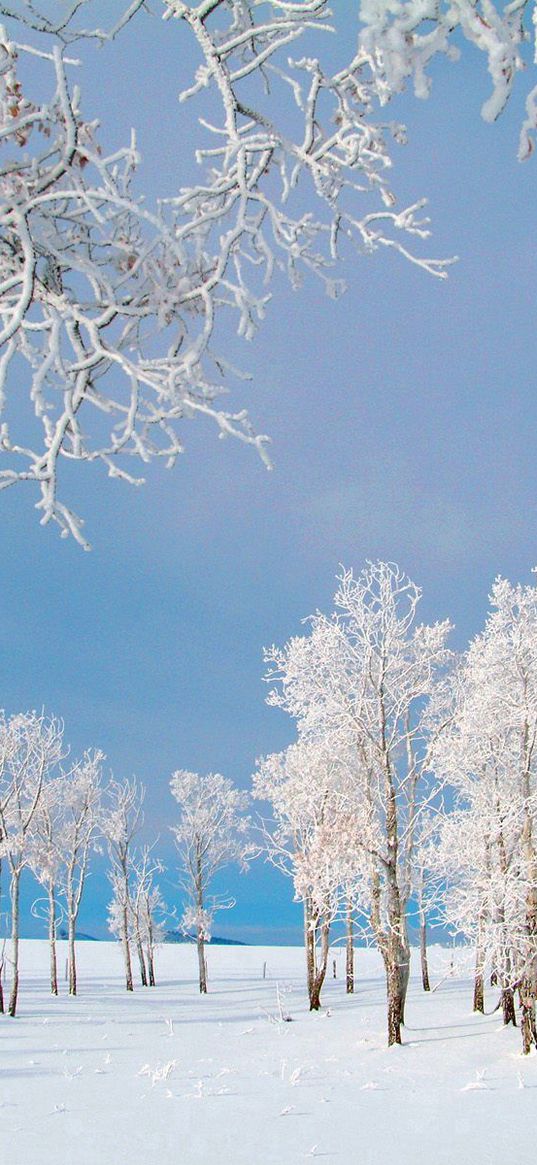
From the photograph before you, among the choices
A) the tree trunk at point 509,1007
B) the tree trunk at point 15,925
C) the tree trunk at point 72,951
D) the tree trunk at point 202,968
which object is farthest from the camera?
the tree trunk at point 202,968

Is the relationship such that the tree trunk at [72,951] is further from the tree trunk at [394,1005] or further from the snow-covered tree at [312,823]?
the tree trunk at [394,1005]

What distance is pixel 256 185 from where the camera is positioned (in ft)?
8.75

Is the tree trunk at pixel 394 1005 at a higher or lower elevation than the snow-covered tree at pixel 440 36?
lower

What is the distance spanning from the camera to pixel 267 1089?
12.6 metres

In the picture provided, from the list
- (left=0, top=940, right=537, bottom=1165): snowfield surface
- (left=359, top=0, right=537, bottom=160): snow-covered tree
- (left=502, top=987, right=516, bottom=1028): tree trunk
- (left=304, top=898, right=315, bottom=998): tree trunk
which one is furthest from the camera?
(left=304, top=898, right=315, bottom=998): tree trunk

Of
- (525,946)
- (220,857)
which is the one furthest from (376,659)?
(220,857)

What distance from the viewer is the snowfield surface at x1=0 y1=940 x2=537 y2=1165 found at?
9.05 m

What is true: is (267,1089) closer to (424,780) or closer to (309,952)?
(424,780)

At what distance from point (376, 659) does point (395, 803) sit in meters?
3.00

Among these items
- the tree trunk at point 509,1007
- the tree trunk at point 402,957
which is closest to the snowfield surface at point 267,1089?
the tree trunk at point 509,1007

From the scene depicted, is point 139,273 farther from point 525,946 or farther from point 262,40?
point 525,946

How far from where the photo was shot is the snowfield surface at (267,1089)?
905 centimetres

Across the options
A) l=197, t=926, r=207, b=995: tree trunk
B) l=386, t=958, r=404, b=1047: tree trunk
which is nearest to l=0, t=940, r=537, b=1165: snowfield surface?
l=386, t=958, r=404, b=1047: tree trunk

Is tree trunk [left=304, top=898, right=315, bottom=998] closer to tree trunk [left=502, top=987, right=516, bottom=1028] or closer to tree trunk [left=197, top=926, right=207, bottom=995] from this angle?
tree trunk [left=197, top=926, right=207, bottom=995]
